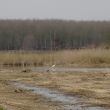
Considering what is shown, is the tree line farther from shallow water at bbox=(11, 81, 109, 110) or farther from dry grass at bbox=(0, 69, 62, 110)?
dry grass at bbox=(0, 69, 62, 110)

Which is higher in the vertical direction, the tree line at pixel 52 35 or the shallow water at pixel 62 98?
the tree line at pixel 52 35

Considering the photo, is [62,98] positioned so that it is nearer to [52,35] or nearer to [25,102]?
[25,102]

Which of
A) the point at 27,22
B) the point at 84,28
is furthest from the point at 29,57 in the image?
the point at 27,22

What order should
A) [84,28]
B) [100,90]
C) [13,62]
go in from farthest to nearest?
[84,28], [13,62], [100,90]

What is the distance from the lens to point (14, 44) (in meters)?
67.4

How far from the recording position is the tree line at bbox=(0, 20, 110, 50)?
66.2 meters

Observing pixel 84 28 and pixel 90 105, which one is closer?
pixel 90 105

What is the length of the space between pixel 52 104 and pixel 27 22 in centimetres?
6959

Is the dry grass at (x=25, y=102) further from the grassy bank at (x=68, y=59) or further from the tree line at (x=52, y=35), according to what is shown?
the tree line at (x=52, y=35)

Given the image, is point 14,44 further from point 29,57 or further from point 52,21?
point 29,57

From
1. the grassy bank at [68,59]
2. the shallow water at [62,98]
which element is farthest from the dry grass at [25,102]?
the grassy bank at [68,59]

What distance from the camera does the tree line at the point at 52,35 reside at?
66.2 metres

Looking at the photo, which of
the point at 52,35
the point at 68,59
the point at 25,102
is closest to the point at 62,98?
the point at 25,102

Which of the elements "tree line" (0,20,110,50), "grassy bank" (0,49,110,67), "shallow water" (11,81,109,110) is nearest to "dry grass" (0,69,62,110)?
"shallow water" (11,81,109,110)
